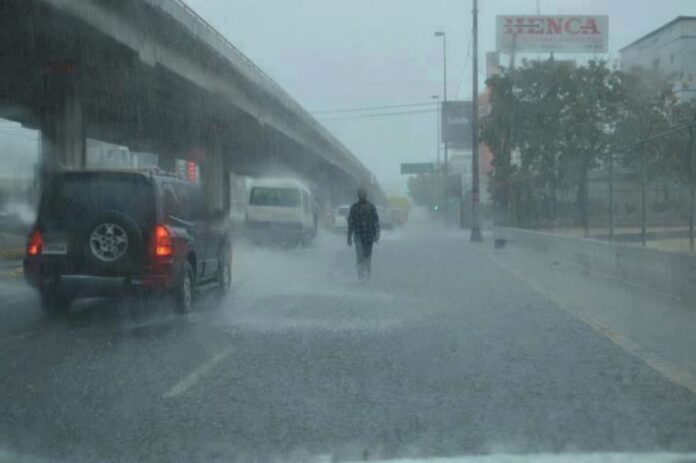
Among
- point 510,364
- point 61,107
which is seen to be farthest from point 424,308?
point 61,107

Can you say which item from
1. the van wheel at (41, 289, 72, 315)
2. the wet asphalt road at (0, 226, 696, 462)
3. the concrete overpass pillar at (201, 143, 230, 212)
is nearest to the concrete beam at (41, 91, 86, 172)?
the wet asphalt road at (0, 226, 696, 462)

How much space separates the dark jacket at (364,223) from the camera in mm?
17797

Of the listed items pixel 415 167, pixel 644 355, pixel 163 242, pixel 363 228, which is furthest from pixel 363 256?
pixel 415 167

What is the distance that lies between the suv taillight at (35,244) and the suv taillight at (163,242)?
1.39m

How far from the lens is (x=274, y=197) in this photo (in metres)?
34.4

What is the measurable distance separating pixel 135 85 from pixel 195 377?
2229 centimetres

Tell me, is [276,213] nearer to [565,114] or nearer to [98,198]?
[565,114]

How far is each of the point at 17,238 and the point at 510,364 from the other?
3145 cm

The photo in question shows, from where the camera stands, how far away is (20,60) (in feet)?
82.2

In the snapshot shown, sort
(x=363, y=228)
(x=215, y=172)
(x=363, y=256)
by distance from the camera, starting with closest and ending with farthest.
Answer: (x=363, y=228) → (x=363, y=256) → (x=215, y=172)

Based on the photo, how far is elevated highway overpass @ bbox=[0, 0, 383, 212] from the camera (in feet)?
75.2

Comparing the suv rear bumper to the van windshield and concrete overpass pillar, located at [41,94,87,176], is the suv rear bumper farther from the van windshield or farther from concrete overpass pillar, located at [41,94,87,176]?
the van windshield

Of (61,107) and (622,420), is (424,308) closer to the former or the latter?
(622,420)

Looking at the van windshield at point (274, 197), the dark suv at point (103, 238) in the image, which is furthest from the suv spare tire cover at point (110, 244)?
the van windshield at point (274, 197)
